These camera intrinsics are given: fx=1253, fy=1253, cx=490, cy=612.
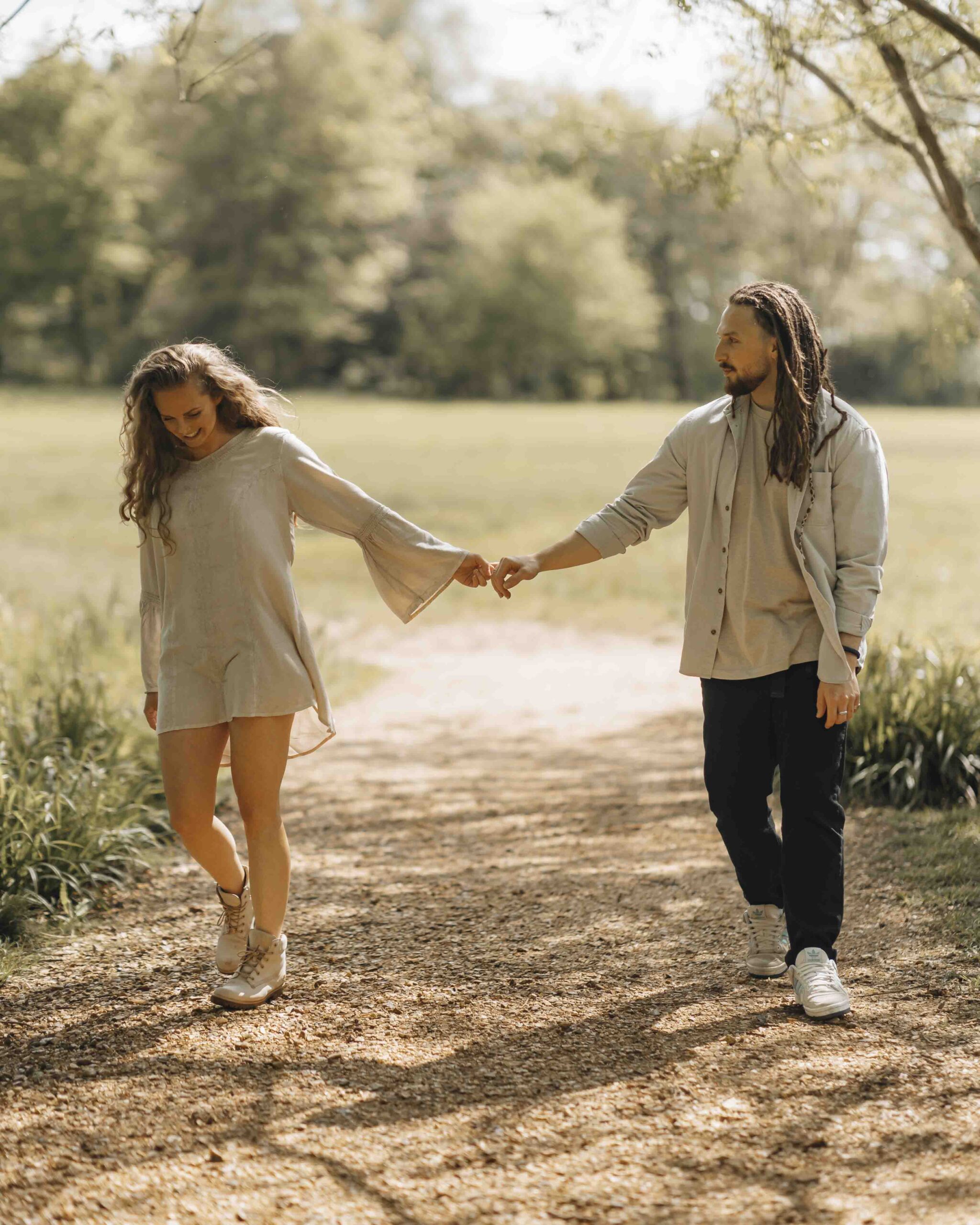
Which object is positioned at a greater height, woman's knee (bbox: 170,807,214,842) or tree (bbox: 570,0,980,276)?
tree (bbox: 570,0,980,276)

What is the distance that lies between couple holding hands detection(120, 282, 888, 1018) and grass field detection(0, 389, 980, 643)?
610mm

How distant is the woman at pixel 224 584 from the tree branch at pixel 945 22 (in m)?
3.02

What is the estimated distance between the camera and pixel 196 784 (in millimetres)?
3719

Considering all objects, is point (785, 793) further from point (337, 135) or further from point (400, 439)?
point (337, 135)

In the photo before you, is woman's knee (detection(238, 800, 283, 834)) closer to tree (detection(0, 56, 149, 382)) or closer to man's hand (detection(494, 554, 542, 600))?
man's hand (detection(494, 554, 542, 600))

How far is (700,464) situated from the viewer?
3875 millimetres

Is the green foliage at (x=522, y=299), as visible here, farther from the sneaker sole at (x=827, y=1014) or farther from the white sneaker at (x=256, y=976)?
the sneaker sole at (x=827, y=1014)

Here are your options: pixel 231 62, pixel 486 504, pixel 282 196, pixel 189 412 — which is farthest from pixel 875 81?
pixel 282 196

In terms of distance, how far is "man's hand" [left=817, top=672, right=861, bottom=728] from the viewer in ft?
11.7

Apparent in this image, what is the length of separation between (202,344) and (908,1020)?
2.94 metres

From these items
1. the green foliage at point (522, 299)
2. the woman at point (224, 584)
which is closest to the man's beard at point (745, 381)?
the woman at point (224, 584)

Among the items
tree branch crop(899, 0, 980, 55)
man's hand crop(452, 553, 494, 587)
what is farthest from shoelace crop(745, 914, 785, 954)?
tree branch crop(899, 0, 980, 55)

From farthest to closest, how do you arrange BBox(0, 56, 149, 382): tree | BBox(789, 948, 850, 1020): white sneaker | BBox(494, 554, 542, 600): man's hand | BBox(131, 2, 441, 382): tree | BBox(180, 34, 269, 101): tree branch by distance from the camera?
BBox(131, 2, 441, 382): tree < BBox(0, 56, 149, 382): tree < BBox(180, 34, 269, 101): tree branch < BBox(494, 554, 542, 600): man's hand < BBox(789, 948, 850, 1020): white sneaker

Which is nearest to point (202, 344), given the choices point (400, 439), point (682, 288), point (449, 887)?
point (449, 887)
